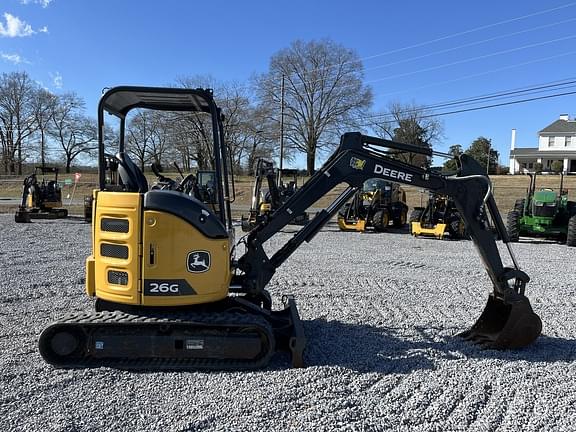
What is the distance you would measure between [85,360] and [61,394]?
56cm

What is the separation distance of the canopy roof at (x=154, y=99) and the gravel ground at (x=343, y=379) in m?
2.58

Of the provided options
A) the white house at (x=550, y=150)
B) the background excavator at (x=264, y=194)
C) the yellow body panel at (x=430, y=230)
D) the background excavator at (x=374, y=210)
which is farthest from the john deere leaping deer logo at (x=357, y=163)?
the white house at (x=550, y=150)

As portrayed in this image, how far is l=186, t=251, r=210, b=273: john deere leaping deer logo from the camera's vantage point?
4367mm

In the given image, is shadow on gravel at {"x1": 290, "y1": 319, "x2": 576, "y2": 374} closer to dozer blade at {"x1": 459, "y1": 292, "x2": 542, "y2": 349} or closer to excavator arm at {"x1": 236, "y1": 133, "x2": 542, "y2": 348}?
dozer blade at {"x1": 459, "y1": 292, "x2": 542, "y2": 349}

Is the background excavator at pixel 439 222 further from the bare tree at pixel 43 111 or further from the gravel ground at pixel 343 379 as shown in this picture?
the bare tree at pixel 43 111

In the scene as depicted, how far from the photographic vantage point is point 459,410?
3721 mm

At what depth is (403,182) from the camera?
4.84 m

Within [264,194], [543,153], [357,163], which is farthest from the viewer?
[543,153]

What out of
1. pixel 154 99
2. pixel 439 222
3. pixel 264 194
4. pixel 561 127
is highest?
pixel 561 127

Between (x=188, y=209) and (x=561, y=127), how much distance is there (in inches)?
2749

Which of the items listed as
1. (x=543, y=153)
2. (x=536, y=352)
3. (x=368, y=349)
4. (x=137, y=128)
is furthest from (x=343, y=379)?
(x=543, y=153)

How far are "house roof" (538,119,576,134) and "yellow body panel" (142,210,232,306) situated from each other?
68415 mm

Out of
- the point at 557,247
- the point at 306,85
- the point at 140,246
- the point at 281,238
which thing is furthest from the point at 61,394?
the point at 306,85

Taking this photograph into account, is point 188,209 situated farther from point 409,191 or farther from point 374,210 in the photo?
point 409,191
